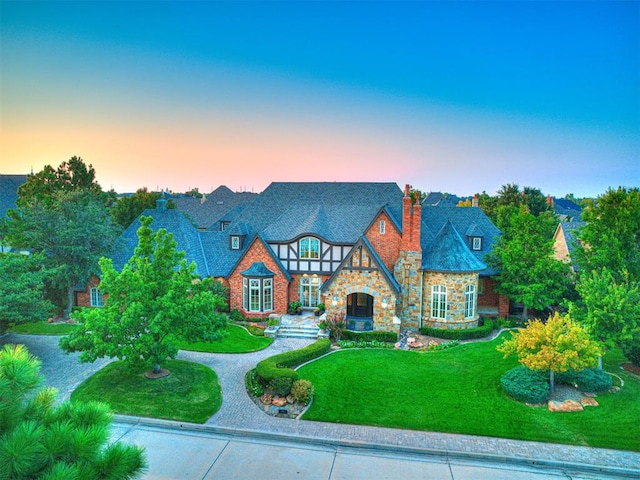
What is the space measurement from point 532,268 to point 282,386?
1905cm

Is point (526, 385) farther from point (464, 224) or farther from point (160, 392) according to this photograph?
point (464, 224)

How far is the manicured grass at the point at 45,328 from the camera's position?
26953mm

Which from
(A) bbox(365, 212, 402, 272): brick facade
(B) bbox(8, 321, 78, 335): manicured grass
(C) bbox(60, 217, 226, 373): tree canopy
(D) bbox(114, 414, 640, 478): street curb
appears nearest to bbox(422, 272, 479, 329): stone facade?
(A) bbox(365, 212, 402, 272): brick facade

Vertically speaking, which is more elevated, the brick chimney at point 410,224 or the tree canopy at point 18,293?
the brick chimney at point 410,224

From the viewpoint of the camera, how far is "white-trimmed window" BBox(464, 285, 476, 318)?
28609 mm

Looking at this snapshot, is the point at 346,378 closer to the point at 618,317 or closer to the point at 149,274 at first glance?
the point at 149,274

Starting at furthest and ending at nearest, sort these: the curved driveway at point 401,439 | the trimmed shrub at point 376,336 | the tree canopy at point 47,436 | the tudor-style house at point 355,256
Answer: the tudor-style house at point 355,256, the trimmed shrub at point 376,336, the curved driveway at point 401,439, the tree canopy at point 47,436

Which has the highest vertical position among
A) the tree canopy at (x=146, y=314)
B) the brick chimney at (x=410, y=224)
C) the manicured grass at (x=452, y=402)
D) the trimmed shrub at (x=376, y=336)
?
the brick chimney at (x=410, y=224)

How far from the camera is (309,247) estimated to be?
102 ft

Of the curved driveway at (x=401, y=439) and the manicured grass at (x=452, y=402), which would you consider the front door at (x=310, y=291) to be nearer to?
the manicured grass at (x=452, y=402)

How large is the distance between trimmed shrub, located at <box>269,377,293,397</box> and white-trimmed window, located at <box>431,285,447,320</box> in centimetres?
1346

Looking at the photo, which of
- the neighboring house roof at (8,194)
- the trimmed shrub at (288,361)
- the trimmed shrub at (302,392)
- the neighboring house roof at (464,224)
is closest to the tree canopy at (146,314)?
the trimmed shrub at (288,361)

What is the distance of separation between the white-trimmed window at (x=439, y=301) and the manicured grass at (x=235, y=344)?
10.6 metres

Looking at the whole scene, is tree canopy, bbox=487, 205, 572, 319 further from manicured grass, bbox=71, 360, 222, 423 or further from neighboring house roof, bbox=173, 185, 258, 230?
neighboring house roof, bbox=173, 185, 258, 230
